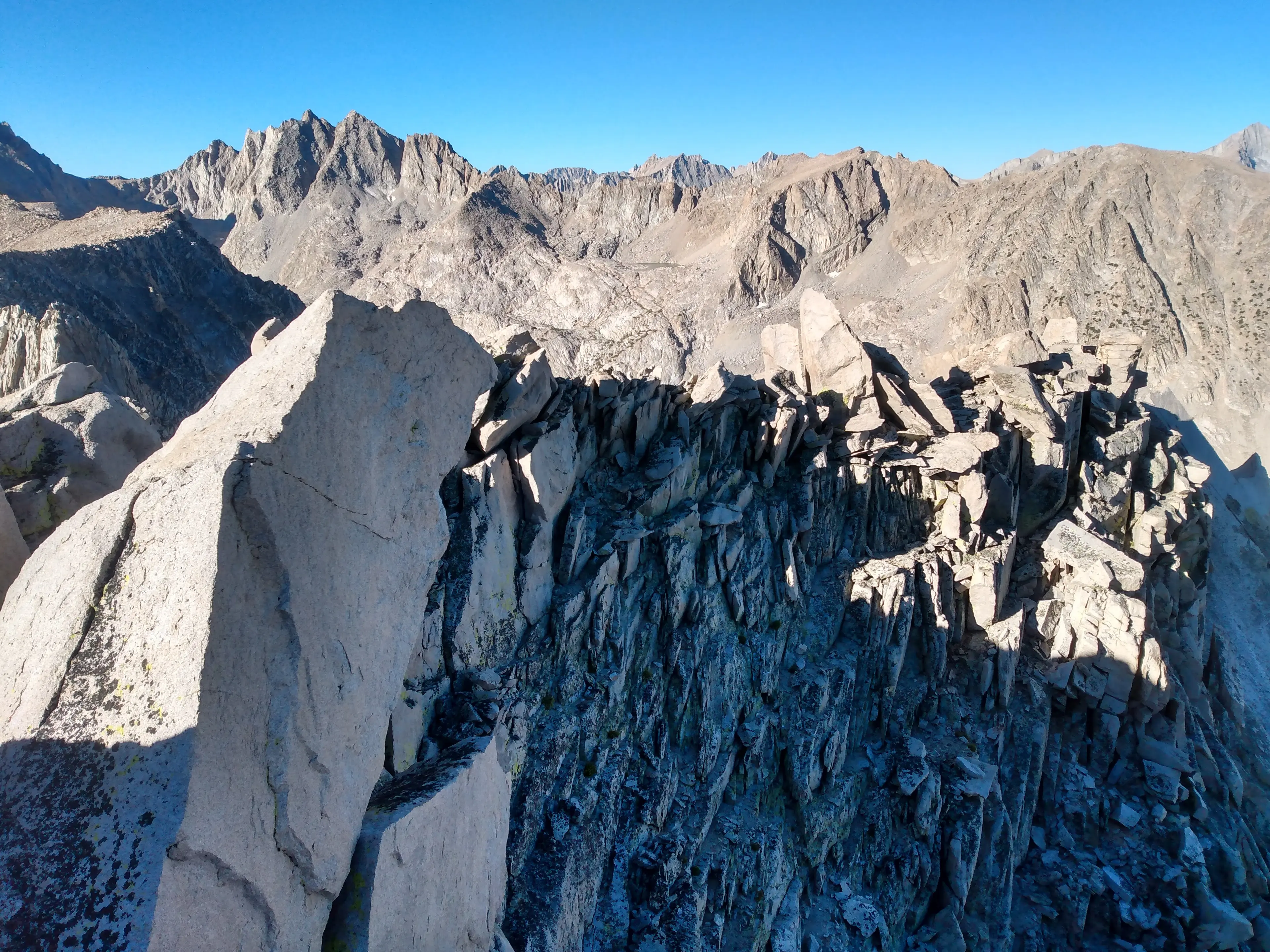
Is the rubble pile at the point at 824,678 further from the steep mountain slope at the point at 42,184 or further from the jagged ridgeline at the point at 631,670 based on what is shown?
the steep mountain slope at the point at 42,184

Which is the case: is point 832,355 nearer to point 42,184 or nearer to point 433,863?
point 433,863

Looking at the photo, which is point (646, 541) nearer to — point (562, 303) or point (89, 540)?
point (89, 540)

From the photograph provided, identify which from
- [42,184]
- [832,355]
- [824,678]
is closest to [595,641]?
[824,678]

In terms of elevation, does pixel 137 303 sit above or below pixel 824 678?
above

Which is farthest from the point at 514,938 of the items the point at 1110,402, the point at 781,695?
the point at 1110,402

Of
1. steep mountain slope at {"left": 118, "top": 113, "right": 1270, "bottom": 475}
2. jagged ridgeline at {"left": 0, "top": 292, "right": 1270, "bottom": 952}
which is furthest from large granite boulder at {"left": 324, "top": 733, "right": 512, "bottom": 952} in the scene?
steep mountain slope at {"left": 118, "top": 113, "right": 1270, "bottom": 475}
